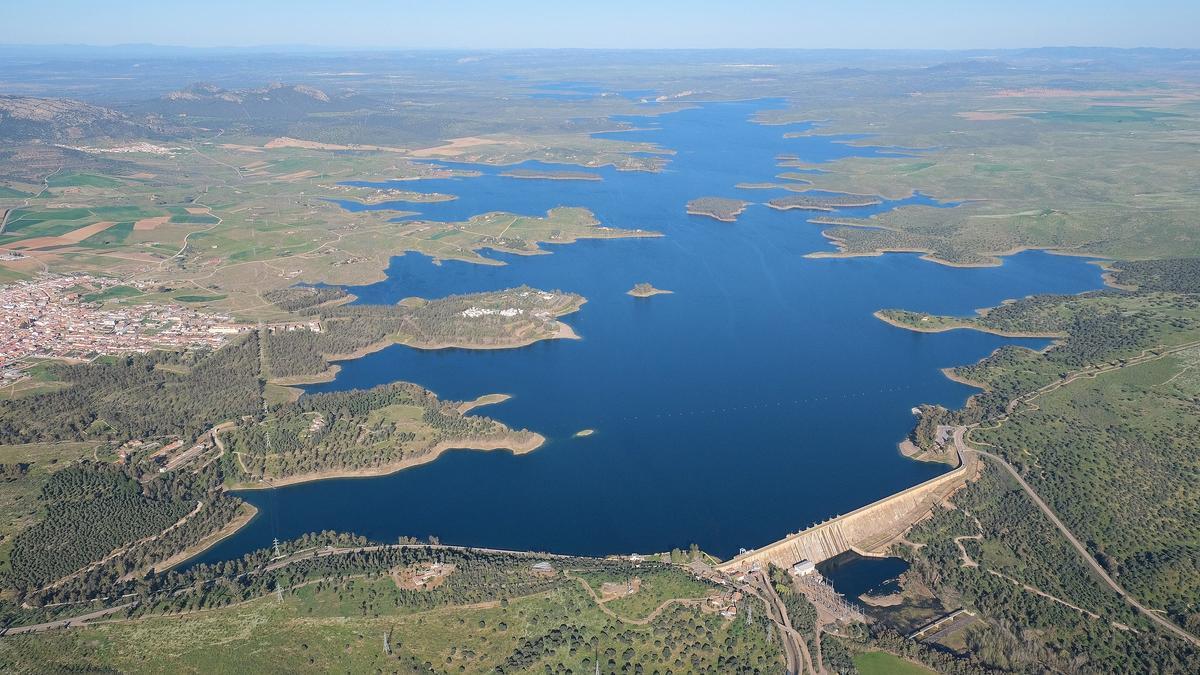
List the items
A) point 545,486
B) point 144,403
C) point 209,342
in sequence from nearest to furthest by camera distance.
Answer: point 545,486, point 144,403, point 209,342

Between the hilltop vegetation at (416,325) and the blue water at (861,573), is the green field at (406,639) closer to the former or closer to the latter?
the blue water at (861,573)

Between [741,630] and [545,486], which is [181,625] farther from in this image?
[741,630]

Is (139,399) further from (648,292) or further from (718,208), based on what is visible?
(718,208)

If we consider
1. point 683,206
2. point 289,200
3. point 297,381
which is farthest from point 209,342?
point 683,206

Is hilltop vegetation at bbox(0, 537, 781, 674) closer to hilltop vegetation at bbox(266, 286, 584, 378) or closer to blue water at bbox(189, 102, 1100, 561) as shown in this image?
blue water at bbox(189, 102, 1100, 561)

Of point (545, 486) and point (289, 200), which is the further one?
point (289, 200)

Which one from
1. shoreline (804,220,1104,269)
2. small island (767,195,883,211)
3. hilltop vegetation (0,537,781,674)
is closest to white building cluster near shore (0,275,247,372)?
hilltop vegetation (0,537,781,674)

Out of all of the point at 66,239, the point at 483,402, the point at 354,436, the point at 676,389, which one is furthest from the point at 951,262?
the point at 66,239
